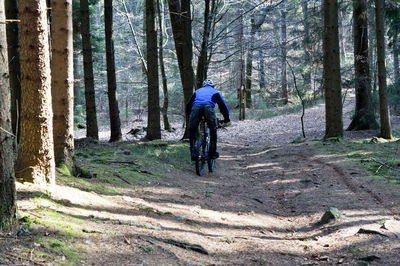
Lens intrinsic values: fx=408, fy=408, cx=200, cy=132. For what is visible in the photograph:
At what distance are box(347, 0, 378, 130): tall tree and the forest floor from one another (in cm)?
707

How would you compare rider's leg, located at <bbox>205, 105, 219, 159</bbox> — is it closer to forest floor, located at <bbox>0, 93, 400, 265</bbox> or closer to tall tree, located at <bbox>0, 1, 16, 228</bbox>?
forest floor, located at <bbox>0, 93, 400, 265</bbox>

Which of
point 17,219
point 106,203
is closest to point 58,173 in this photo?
point 106,203

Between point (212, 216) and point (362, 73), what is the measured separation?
13.5 m

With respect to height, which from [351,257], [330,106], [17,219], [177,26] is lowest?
[351,257]

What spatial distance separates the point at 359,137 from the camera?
1617 centimetres

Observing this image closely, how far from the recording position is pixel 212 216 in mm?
6152

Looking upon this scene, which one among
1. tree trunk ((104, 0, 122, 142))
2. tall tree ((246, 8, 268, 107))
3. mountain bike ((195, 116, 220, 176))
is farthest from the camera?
tall tree ((246, 8, 268, 107))

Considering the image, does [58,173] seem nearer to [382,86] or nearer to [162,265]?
[162,265]

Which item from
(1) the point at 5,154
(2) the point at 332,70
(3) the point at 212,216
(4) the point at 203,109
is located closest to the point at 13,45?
(4) the point at 203,109

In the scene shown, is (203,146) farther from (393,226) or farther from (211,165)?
(393,226)

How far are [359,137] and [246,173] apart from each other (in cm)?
768

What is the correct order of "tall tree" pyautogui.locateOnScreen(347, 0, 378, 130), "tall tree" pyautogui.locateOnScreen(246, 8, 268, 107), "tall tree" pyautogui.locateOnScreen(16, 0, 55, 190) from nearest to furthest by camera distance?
"tall tree" pyautogui.locateOnScreen(16, 0, 55, 190)
"tall tree" pyautogui.locateOnScreen(347, 0, 378, 130)
"tall tree" pyautogui.locateOnScreen(246, 8, 268, 107)

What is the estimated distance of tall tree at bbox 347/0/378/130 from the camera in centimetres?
1688

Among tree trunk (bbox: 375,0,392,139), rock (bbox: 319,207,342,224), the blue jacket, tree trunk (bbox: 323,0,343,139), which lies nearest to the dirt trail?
rock (bbox: 319,207,342,224)
